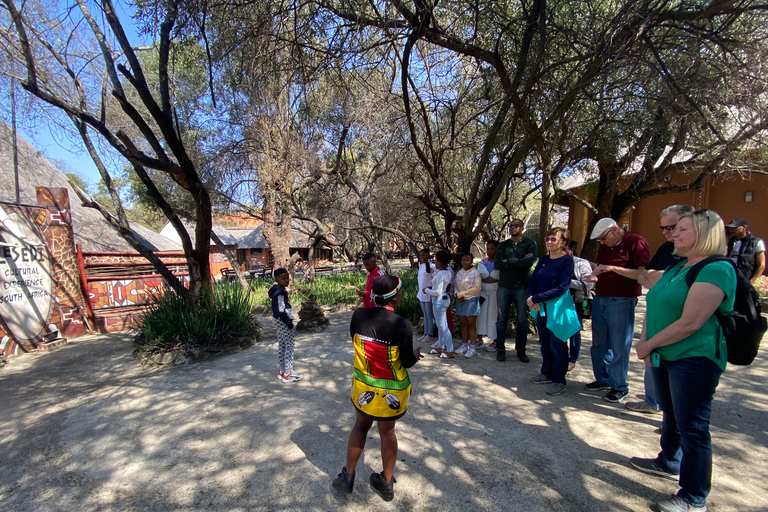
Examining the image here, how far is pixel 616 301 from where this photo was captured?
3520 millimetres

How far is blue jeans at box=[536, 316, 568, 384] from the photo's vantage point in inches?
150

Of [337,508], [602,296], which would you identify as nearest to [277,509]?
[337,508]

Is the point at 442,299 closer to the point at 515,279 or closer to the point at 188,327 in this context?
the point at 515,279

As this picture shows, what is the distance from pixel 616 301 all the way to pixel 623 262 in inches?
15.2

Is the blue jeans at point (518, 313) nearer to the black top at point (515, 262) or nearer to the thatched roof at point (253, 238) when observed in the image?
the black top at point (515, 262)

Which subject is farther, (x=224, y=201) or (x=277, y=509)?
(x=224, y=201)

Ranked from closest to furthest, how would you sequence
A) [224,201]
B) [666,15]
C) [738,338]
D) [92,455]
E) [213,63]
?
1. [738,338]
2. [92,455]
3. [666,15]
4. [213,63]
5. [224,201]

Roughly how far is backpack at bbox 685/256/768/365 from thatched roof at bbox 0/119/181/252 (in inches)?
474

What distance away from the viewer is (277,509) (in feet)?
7.61

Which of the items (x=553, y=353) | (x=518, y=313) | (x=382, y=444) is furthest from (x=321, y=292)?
(x=382, y=444)

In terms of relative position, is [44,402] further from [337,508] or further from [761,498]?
[761,498]

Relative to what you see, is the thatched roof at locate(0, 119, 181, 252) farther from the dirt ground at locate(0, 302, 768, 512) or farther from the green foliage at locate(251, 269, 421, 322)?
the dirt ground at locate(0, 302, 768, 512)

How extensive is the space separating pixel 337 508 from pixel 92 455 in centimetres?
227

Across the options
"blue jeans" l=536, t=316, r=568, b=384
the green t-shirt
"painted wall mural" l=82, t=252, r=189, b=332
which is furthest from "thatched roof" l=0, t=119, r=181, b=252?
the green t-shirt
